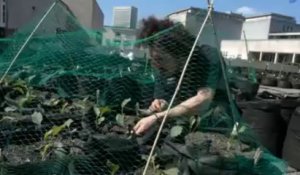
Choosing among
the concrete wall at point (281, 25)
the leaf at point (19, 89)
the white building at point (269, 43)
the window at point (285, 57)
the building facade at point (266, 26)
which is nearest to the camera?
the leaf at point (19, 89)

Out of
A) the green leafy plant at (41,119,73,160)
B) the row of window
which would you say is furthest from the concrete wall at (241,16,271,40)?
the green leafy plant at (41,119,73,160)

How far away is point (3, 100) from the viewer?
15.7ft

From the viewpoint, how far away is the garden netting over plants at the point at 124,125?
9.24 feet

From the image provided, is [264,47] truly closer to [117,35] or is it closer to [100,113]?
[117,35]

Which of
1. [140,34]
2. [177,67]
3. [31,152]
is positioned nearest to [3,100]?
[31,152]

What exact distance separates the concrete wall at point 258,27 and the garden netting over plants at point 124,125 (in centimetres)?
5493

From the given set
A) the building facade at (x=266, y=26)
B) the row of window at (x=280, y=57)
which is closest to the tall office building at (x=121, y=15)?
the row of window at (x=280, y=57)

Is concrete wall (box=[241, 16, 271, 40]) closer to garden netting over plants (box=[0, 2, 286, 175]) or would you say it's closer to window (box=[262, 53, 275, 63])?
window (box=[262, 53, 275, 63])

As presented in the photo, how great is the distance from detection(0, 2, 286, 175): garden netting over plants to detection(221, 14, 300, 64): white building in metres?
17.4

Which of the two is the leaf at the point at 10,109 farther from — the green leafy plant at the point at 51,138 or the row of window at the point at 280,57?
the row of window at the point at 280,57

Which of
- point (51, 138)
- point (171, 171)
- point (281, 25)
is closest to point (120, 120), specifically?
point (51, 138)

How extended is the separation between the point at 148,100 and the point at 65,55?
2.20 meters

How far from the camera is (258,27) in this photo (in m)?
60.0

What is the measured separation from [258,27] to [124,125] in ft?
195
